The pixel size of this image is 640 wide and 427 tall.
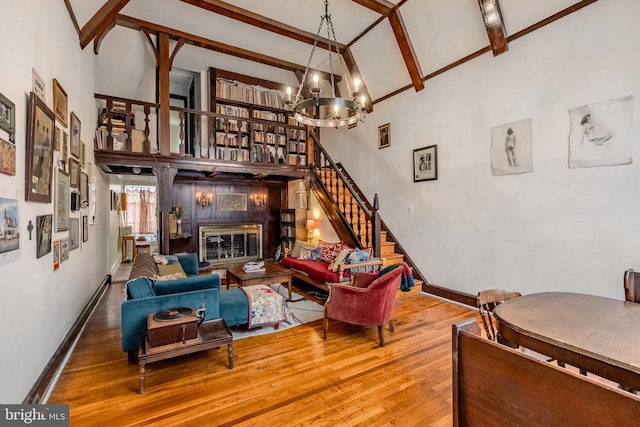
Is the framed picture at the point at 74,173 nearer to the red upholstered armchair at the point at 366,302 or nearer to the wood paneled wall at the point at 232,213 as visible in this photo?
the red upholstered armchair at the point at 366,302

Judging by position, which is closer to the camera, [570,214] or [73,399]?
[73,399]

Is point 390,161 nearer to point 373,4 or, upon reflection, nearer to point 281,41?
point 373,4

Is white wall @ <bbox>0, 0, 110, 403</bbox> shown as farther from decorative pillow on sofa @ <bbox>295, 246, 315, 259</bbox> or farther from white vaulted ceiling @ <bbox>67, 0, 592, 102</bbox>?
decorative pillow on sofa @ <bbox>295, 246, 315, 259</bbox>

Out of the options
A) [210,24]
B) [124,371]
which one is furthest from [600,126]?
[210,24]

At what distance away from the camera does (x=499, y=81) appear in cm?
387

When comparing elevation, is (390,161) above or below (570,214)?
above

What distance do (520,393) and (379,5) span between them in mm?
5116

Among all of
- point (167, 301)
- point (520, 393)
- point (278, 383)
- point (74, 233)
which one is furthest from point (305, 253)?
point (520, 393)

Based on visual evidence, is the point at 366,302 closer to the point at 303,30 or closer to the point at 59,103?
the point at 59,103

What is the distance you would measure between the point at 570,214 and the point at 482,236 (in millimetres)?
1044

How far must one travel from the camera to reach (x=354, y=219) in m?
5.74

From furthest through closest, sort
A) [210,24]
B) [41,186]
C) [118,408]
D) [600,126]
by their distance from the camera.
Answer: [210,24]
[600,126]
[41,186]
[118,408]

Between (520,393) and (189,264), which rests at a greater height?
(520,393)

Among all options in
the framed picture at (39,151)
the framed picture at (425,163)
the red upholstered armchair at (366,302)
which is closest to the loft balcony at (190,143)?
the framed picture at (425,163)
